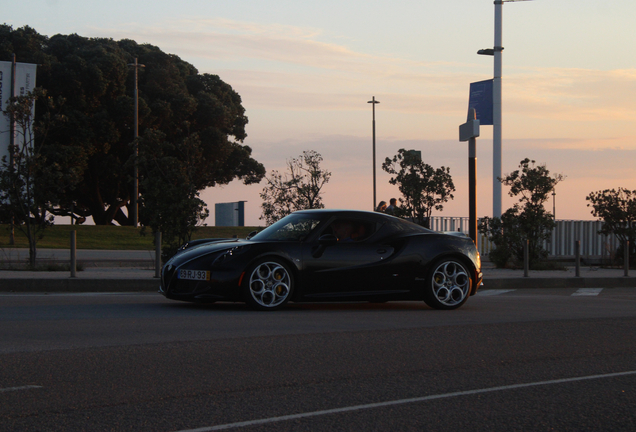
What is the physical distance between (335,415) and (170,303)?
22.0 ft

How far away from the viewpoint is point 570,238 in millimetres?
26047

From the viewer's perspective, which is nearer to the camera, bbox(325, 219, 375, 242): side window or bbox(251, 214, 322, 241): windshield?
bbox(251, 214, 322, 241): windshield

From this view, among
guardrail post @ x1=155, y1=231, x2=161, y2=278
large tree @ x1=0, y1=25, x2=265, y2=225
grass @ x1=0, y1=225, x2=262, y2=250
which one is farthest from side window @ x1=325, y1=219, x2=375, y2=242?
large tree @ x1=0, y1=25, x2=265, y2=225

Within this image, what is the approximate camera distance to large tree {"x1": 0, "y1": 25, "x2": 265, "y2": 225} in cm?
4500

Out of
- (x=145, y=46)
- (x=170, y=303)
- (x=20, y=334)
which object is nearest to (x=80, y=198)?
(x=145, y=46)

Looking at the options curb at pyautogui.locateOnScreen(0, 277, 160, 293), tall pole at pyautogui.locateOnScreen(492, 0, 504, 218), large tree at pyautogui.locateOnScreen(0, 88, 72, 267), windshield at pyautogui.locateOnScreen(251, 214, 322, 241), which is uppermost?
tall pole at pyautogui.locateOnScreen(492, 0, 504, 218)

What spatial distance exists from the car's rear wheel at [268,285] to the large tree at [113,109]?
109 ft

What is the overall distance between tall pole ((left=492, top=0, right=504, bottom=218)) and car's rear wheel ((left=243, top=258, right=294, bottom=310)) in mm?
17092

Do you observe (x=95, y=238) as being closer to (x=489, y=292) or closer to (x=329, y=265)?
(x=489, y=292)

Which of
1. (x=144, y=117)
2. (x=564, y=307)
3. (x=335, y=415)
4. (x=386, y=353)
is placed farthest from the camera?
(x=144, y=117)

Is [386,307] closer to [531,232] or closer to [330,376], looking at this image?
[330,376]

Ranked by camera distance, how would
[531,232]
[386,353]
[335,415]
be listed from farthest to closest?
[531,232]
[386,353]
[335,415]

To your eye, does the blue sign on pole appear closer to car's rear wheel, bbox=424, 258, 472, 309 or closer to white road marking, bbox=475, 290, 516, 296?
white road marking, bbox=475, 290, 516, 296

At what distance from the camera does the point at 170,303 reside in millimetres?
11094
